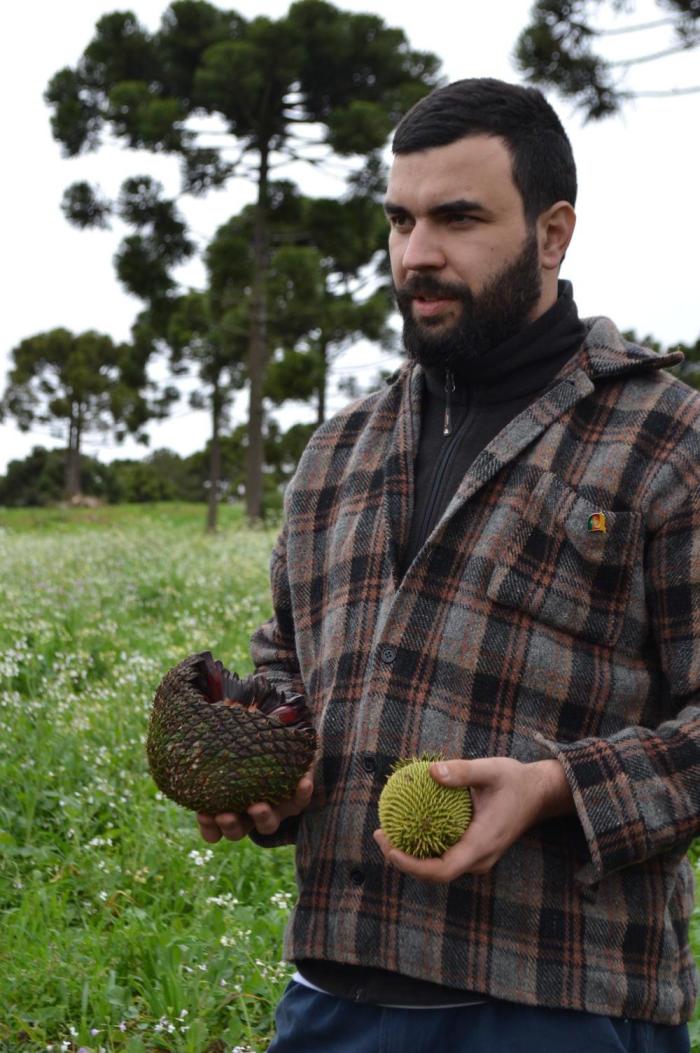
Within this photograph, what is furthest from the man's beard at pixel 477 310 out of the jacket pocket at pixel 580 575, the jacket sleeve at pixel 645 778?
the jacket sleeve at pixel 645 778

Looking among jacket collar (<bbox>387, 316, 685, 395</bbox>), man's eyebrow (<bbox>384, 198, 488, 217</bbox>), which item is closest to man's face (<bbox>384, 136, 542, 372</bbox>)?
man's eyebrow (<bbox>384, 198, 488, 217</bbox>)

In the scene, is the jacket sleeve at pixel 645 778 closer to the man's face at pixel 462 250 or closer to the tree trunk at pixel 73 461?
the man's face at pixel 462 250

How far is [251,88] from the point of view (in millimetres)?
21609

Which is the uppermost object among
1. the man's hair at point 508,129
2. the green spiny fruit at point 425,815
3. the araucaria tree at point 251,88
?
the araucaria tree at point 251,88

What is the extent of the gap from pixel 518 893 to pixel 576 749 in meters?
0.25

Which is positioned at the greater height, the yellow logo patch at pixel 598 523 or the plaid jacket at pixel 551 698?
A: the yellow logo patch at pixel 598 523

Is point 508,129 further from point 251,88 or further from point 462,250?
point 251,88

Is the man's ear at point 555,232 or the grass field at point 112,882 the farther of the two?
the grass field at point 112,882

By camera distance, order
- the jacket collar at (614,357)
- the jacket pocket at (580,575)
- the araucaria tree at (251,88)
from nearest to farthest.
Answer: the jacket pocket at (580,575)
the jacket collar at (614,357)
the araucaria tree at (251,88)

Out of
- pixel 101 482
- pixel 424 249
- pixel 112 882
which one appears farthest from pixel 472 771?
pixel 101 482

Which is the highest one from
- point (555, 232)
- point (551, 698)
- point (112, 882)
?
point (555, 232)

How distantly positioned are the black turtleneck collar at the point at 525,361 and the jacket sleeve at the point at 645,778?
41 cm

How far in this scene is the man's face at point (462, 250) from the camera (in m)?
1.87

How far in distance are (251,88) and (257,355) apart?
192 inches
